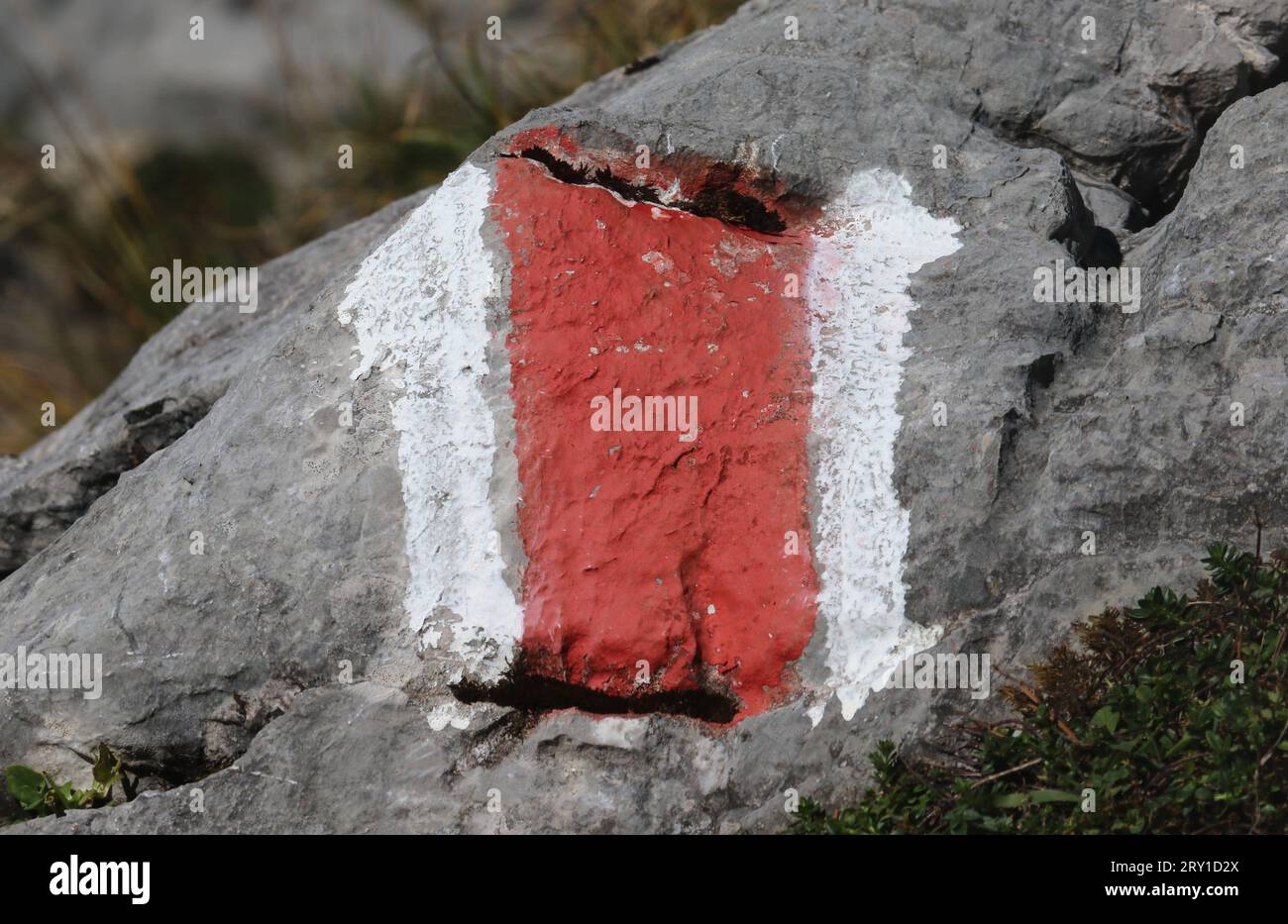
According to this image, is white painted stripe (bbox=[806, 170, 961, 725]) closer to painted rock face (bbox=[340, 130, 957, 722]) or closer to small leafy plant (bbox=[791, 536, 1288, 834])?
painted rock face (bbox=[340, 130, 957, 722])

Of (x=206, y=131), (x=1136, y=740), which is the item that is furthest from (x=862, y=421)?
(x=206, y=131)

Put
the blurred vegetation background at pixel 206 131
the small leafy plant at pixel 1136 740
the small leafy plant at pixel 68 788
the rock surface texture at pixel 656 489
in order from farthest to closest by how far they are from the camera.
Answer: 1. the blurred vegetation background at pixel 206 131
2. the small leafy plant at pixel 68 788
3. the rock surface texture at pixel 656 489
4. the small leafy plant at pixel 1136 740

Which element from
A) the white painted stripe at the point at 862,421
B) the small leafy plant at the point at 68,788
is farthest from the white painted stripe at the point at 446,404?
the small leafy plant at the point at 68,788

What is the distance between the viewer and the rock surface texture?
3.67 meters

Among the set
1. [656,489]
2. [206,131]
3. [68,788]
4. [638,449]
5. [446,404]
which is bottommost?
[68,788]

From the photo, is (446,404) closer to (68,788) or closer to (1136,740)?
(68,788)

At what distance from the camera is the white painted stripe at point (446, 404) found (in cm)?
373

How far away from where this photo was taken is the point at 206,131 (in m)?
10.6

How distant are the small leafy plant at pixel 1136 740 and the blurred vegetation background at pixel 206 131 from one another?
591cm

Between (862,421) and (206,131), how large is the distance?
850 centimetres

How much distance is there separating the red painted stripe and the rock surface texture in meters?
0.01

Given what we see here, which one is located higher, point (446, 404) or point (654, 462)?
point (446, 404)

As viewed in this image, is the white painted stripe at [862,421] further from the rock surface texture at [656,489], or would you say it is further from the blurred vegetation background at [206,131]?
the blurred vegetation background at [206,131]

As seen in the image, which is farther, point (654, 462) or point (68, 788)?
point (68, 788)
